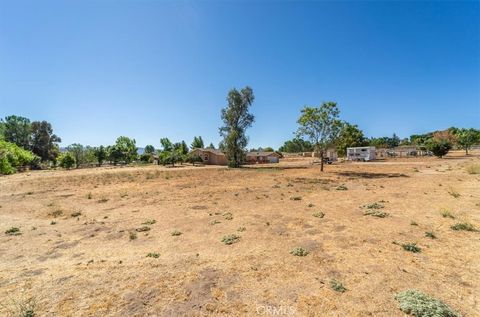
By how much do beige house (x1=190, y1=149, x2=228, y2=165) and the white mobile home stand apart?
130 ft

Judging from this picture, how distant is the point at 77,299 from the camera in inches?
199

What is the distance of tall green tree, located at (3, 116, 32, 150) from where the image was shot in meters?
73.1

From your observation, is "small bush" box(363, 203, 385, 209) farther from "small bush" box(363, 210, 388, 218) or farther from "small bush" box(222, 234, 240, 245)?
"small bush" box(222, 234, 240, 245)

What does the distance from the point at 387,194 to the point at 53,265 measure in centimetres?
1822

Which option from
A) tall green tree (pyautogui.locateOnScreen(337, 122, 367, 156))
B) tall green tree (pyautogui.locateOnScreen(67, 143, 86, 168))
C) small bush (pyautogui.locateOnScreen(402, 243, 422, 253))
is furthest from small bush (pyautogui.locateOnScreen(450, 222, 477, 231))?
tall green tree (pyautogui.locateOnScreen(67, 143, 86, 168))

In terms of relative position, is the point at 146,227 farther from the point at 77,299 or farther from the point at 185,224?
the point at 77,299

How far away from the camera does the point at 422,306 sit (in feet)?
14.3

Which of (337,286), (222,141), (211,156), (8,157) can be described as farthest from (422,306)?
(211,156)

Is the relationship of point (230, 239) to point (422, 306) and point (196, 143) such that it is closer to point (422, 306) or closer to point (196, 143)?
point (422, 306)

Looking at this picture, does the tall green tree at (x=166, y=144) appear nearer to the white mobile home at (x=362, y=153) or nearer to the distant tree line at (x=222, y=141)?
the distant tree line at (x=222, y=141)

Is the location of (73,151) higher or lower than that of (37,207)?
higher

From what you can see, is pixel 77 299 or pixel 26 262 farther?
pixel 26 262

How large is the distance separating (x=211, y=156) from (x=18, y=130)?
62906 millimetres

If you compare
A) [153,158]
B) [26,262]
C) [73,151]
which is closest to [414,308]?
[26,262]
